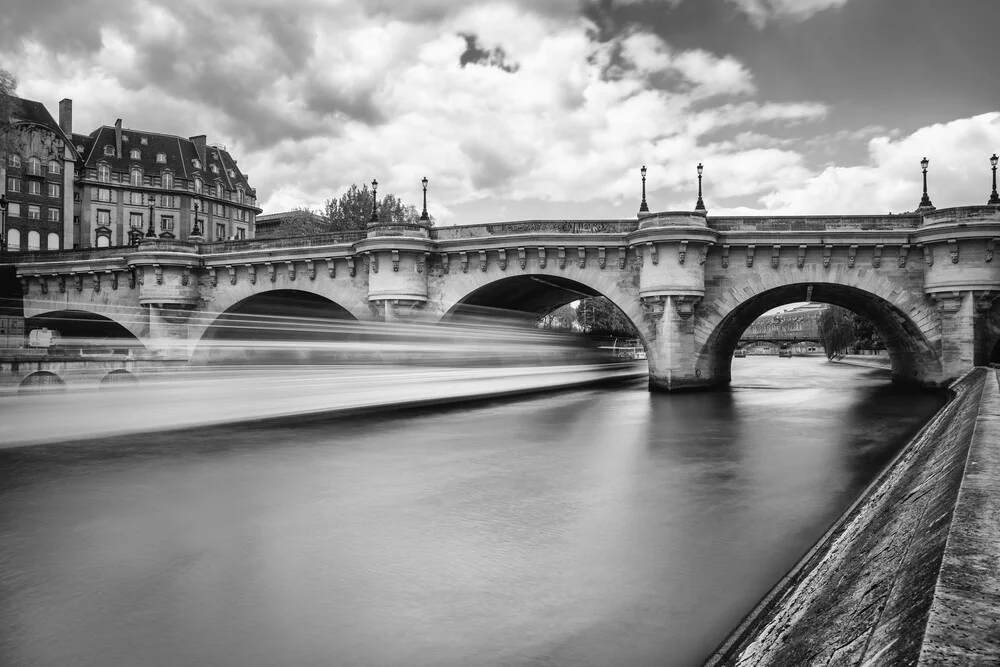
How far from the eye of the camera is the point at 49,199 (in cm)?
6322

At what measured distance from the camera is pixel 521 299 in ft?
120

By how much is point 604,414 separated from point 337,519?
47.6ft

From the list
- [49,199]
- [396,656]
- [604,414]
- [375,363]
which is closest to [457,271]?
[375,363]

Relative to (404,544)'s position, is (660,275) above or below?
above

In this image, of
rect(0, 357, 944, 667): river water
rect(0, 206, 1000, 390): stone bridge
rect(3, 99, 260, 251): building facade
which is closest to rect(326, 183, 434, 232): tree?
rect(3, 99, 260, 251): building facade

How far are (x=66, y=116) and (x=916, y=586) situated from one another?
276 ft

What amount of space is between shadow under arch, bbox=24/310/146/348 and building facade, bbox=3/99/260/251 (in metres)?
17.3

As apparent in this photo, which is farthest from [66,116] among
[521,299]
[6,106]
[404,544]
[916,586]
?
[916,586]

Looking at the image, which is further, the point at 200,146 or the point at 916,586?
the point at 200,146

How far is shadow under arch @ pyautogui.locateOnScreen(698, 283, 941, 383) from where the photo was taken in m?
26.1

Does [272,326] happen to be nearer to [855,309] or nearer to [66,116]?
[855,309]

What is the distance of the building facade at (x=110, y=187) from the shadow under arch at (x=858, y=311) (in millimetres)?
48952

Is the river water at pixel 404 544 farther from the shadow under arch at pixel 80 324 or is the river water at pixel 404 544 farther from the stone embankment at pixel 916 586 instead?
the shadow under arch at pixel 80 324

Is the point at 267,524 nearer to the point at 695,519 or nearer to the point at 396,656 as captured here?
the point at 396,656
